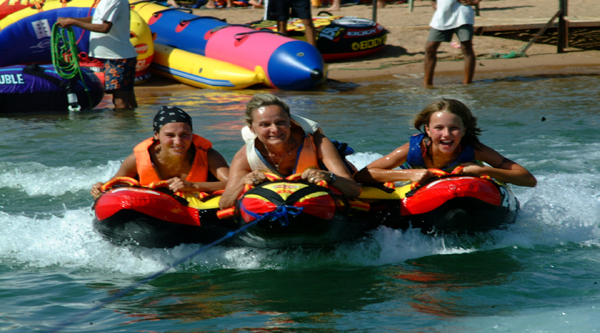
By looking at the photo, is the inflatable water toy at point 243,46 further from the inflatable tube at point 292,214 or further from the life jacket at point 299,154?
the inflatable tube at point 292,214

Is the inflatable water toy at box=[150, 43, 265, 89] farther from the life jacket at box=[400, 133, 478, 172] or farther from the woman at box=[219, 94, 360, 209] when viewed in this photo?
the woman at box=[219, 94, 360, 209]

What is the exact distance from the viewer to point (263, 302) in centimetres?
327

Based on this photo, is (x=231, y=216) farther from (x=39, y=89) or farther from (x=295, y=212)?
(x=39, y=89)

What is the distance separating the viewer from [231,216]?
369 centimetres

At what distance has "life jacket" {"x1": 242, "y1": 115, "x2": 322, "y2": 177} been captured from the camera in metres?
3.82

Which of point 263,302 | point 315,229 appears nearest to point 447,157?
point 315,229

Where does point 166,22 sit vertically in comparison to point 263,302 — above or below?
above

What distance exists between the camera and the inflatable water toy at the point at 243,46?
9.98 meters

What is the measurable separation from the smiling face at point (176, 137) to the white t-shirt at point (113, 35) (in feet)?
13.8

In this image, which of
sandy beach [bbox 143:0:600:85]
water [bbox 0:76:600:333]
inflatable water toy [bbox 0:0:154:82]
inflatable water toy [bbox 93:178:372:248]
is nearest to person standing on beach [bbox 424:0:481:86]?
sandy beach [bbox 143:0:600:85]

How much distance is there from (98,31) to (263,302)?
530 centimetres

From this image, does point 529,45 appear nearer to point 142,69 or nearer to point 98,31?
point 142,69

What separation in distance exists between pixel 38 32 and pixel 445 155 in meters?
8.03

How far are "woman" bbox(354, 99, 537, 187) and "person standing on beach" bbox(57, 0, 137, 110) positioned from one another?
183 inches
